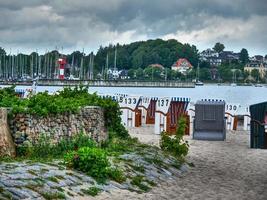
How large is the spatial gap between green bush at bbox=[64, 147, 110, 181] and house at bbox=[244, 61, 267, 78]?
6646 inches

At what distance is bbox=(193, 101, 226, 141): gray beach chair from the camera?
77.8 ft

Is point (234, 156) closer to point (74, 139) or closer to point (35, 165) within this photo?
point (74, 139)

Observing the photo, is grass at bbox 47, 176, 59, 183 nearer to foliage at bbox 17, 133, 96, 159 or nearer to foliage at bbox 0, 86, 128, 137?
foliage at bbox 17, 133, 96, 159

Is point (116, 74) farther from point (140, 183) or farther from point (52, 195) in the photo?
point (52, 195)

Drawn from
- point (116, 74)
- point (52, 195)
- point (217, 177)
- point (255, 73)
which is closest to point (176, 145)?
point (217, 177)

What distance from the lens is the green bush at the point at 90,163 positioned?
1301cm

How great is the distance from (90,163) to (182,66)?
14590 cm

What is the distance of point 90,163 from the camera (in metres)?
13.1

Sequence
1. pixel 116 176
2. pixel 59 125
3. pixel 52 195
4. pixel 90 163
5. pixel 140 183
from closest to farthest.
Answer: pixel 52 195 → pixel 90 163 → pixel 116 176 → pixel 140 183 → pixel 59 125

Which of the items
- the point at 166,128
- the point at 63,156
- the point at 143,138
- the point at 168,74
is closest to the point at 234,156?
the point at 143,138

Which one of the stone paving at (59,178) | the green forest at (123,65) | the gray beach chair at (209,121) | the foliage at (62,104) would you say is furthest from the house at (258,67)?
the stone paving at (59,178)

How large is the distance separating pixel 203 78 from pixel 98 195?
156 m

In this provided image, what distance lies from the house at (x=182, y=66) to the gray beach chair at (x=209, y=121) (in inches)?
5218

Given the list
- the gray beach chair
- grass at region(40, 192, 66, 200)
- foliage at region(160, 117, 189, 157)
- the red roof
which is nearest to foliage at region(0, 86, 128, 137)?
foliage at region(160, 117, 189, 157)
